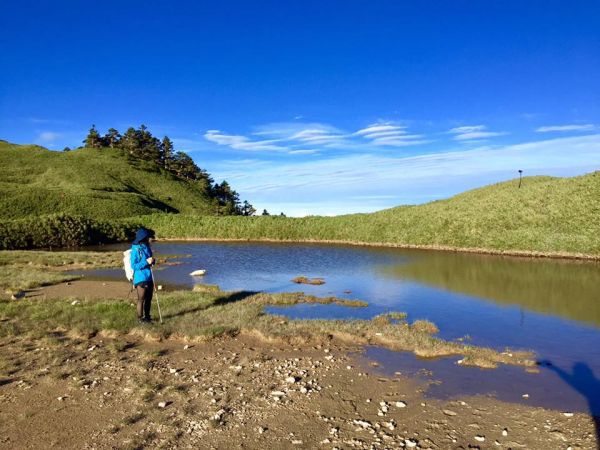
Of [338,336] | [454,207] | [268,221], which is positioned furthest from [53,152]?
[338,336]

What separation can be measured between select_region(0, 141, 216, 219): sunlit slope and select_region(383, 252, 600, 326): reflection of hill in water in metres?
76.9

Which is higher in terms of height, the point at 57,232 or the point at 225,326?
the point at 57,232

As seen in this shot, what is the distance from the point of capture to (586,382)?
12664mm

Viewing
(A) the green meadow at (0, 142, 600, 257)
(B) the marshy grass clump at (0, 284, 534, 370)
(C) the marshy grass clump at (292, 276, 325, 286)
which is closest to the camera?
(B) the marshy grass clump at (0, 284, 534, 370)

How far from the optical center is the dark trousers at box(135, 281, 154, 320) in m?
17.0

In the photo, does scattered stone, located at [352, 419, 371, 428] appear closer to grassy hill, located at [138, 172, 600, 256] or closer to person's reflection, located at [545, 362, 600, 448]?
person's reflection, located at [545, 362, 600, 448]

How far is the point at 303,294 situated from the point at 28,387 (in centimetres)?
1771

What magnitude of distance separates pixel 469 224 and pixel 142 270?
55.5 metres

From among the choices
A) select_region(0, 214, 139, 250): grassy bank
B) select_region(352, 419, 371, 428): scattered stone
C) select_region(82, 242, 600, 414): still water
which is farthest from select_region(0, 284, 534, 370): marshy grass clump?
select_region(0, 214, 139, 250): grassy bank

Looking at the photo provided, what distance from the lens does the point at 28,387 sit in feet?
35.8

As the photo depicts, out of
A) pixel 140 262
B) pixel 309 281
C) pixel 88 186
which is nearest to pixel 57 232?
pixel 309 281

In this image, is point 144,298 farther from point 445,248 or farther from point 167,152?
point 167,152

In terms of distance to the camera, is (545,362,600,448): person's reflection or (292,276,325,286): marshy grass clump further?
(292,276,325,286): marshy grass clump

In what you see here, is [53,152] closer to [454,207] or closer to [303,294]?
[454,207]
